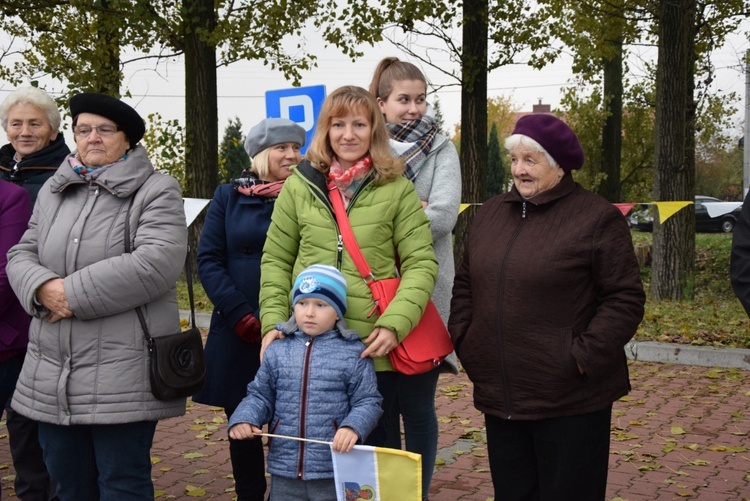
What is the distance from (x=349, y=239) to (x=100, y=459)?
4.40 feet

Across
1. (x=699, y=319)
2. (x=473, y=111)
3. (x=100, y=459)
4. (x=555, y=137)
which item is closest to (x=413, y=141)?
(x=555, y=137)

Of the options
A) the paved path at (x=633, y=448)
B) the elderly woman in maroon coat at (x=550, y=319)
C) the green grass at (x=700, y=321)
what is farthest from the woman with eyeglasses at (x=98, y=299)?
the green grass at (x=700, y=321)

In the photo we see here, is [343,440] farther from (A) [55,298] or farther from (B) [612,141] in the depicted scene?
(B) [612,141]

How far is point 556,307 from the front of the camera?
11.2 ft

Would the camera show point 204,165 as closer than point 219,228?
No

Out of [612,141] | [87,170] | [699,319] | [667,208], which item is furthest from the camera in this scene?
[612,141]

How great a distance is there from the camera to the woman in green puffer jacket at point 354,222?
3.69 m

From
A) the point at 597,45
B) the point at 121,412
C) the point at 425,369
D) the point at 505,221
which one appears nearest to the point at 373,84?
the point at 505,221

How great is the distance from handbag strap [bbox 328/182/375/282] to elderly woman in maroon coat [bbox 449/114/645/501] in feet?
1.38

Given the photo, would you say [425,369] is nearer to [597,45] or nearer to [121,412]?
[121,412]

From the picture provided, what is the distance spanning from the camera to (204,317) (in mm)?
11797

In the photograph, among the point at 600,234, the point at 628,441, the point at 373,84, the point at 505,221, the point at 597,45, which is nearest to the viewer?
the point at 600,234

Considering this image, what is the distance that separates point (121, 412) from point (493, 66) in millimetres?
12303

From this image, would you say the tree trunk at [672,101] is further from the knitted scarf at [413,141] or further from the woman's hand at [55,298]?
the woman's hand at [55,298]
